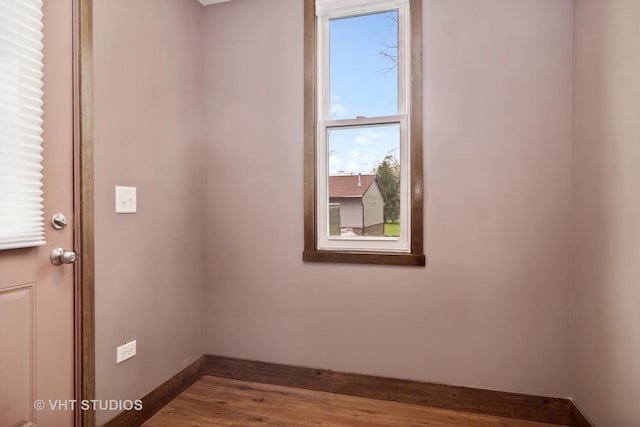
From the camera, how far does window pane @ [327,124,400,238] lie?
2275 millimetres

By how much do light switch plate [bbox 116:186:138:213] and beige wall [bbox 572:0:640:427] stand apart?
2.24 metres

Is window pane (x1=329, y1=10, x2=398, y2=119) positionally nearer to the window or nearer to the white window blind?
the window

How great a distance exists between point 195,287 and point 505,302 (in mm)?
1893

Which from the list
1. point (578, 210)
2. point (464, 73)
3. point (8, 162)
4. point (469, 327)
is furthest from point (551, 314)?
point (8, 162)

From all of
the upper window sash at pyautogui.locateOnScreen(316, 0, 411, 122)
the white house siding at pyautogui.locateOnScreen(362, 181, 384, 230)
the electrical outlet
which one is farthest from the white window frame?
the electrical outlet

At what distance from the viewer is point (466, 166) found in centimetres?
209

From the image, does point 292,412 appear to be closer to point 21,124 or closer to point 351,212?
point 351,212

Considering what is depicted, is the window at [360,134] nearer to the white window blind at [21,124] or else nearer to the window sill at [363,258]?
the window sill at [363,258]

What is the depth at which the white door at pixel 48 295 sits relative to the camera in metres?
1.37

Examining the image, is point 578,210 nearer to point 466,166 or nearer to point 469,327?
point 466,166

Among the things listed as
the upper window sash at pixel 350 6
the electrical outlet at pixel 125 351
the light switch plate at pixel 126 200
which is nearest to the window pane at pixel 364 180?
the upper window sash at pixel 350 6

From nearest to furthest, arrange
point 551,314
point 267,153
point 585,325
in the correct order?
1. point 585,325
2. point 551,314
3. point 267,153

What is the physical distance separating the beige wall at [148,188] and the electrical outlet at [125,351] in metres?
0.03

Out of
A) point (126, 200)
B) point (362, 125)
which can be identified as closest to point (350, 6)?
point (362, 125)
